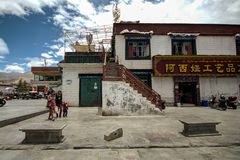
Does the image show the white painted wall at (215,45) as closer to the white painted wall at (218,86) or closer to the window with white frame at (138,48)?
the white painted wall at (218,86)

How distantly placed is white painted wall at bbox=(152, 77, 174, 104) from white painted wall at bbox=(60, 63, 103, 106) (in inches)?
227

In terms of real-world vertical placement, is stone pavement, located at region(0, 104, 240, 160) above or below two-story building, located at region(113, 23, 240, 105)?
below

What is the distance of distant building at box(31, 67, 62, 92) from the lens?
50625 millimetres

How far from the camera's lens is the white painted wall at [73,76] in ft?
64.2

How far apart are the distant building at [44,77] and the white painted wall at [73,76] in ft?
105

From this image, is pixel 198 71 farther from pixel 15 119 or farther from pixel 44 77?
pixel 44 77

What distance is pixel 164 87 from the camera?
63.2 ft

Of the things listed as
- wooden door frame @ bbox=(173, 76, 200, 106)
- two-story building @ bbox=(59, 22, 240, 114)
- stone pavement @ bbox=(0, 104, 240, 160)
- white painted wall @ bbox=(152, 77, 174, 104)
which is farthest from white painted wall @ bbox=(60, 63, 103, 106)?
stone pavement @ bbox=(0, 104, 240, 160)

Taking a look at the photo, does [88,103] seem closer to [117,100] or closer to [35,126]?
[117,100]

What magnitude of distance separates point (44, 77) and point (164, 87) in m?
41.8

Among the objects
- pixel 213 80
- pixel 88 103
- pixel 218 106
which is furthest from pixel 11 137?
pixel 213 80

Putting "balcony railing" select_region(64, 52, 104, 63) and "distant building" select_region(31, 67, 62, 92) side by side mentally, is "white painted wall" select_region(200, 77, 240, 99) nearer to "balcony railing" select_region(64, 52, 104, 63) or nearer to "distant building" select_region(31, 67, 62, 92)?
"balcony railing" select_region(64, 52, 104, 63)

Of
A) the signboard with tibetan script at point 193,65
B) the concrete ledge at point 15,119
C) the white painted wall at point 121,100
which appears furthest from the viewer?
the signboard with tibetan script at point 193,65

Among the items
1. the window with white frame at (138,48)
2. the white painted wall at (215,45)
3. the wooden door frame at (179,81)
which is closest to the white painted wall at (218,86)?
the wooden door frame at (179,81)
